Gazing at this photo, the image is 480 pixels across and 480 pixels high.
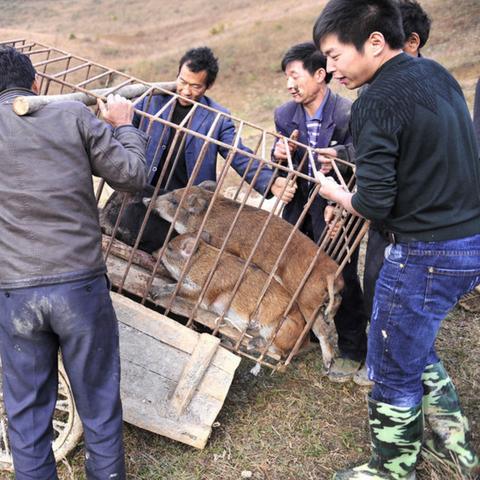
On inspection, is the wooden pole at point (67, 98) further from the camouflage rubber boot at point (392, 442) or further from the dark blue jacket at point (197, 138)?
the camouflage rubber boot at point (392, 442)

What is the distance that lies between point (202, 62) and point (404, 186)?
254cm

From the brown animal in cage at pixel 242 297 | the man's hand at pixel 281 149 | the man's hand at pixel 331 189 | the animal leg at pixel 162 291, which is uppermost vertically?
the man's hand at pixel 331 189

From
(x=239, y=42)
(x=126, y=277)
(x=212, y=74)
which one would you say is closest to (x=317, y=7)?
(x=239, y=42)

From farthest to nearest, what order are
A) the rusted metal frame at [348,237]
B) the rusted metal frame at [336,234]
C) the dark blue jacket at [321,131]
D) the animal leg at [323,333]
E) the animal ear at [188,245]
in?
the dark blue jacket at [321,131], the animal ear at [188,245], the animal leg at [323,333], the rusted metal frame at [348,237], the rusted metal frame at [336,234]

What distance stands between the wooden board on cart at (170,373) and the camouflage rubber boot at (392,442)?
93 centimetres

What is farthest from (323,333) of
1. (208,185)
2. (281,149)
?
(208,185)

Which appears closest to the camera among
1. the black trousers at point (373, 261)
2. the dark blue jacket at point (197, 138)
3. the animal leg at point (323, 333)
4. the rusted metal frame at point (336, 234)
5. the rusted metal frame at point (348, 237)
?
the black trousers at point (373, 261)

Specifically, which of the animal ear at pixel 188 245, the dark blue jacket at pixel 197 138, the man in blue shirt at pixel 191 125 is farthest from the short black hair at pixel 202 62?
the animal ear at pixel 188 245

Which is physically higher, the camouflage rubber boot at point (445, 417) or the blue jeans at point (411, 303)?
the blue jeans at point (411, 303)

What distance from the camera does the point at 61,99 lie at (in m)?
3.13

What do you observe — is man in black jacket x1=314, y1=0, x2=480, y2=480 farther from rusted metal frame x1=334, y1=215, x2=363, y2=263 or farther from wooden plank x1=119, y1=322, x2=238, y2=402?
wooden plank x1=119, y1=322, x2=238, y2=402

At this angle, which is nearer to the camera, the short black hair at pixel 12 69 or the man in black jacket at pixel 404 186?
the man in black jacket at pixel 404 186

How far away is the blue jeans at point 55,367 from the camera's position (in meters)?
3.01

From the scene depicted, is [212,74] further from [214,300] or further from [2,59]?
[2,59]
